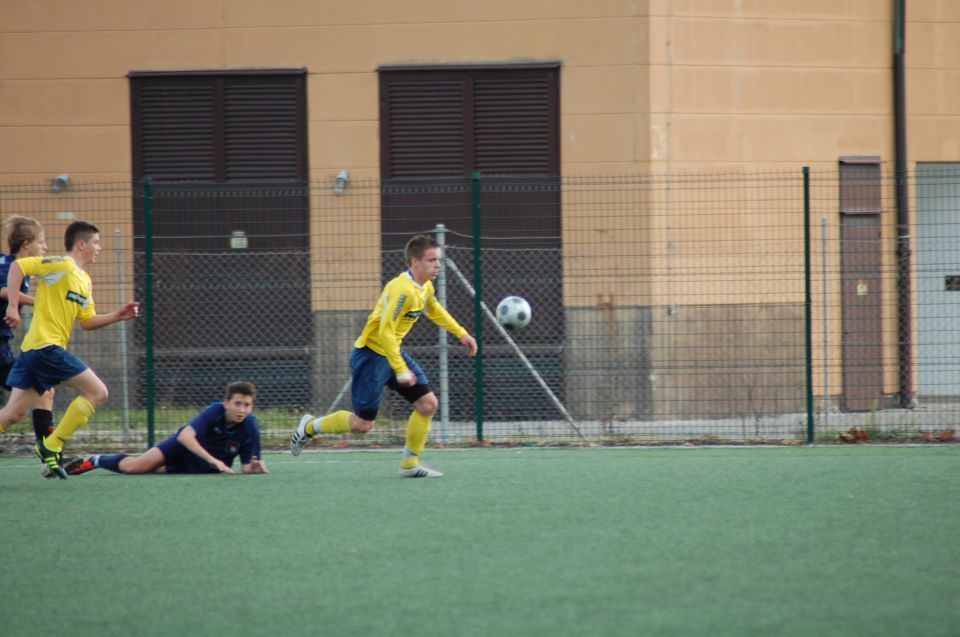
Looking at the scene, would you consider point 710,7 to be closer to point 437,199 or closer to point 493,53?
point 493,53

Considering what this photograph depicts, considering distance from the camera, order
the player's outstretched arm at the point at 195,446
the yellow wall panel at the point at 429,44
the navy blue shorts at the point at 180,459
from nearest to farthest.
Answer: the player's outstretched arm at the point at 195,446
the navy blue shorts at the point at 180,459
the yellow wall panel at the point at 429,44

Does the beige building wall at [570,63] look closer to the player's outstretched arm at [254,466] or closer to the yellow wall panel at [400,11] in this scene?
the yellow wall panel at [400,11]

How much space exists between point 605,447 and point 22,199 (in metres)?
7.05

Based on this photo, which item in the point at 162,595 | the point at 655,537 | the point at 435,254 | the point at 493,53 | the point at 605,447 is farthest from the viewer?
the point at 493,53

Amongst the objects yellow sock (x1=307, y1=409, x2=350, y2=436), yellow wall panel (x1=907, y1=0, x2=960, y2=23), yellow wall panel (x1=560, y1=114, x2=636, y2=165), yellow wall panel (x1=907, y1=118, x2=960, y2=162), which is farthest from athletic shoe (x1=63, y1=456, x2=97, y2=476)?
yellow wall panel (x1=907, y1=0, x2=960, y2=23)

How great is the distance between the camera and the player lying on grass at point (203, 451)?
9.41m

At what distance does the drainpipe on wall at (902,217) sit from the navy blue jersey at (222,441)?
243 inches

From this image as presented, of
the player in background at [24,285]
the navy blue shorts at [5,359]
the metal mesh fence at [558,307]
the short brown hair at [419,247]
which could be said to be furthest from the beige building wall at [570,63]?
the short brown hair at [419,247]

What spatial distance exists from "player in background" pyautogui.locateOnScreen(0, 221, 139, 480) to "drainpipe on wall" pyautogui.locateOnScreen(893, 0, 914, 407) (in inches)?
287

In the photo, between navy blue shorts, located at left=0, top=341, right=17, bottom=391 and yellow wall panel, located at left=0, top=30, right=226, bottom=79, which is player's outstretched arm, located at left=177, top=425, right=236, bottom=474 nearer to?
navy blue shorts, located at left=0, top=341, right=17, bottom=391

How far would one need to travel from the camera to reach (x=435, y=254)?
30.5 ft

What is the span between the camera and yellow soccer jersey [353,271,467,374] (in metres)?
9.15

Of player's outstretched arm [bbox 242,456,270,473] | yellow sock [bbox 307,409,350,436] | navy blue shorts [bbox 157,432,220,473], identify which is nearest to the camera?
navy blue shorts [bbox 157,432,220,473]

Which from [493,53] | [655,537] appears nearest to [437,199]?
[493,53]
